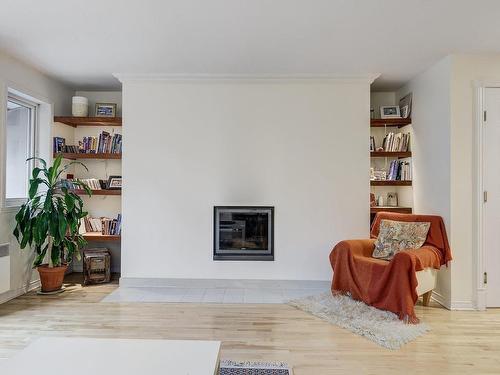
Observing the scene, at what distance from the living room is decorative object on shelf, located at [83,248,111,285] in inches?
0.7

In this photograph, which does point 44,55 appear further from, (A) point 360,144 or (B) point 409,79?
(B) point 409,79

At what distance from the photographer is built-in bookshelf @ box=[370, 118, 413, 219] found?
451 centimetres

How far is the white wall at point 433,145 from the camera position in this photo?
368 cm

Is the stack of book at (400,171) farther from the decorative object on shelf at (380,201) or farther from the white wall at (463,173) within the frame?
the white wall at (463,173)

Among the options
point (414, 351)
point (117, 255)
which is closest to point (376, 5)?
point (414, 351)

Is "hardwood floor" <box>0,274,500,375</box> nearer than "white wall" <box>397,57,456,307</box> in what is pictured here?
Yes

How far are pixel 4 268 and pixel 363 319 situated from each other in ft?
11.4

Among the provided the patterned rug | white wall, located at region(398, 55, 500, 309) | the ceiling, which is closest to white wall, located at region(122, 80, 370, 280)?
the ceiling

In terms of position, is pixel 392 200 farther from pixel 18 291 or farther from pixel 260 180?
pixel 18 291

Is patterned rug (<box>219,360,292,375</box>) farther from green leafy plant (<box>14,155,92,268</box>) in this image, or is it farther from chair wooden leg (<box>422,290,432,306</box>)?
green leafy plant (<box>14,155,92,268</box>)

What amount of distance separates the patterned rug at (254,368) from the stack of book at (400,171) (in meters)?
3.01

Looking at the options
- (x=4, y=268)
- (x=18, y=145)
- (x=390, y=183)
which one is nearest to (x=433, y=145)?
(x=390, y=183)

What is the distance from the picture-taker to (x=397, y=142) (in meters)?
4.60

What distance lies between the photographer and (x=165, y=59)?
380 centimetres
